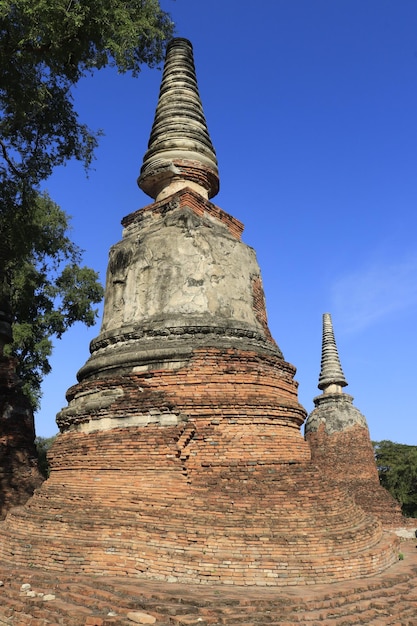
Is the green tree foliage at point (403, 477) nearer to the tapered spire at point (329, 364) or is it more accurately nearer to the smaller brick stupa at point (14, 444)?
the tapered spire at point (329, 364)

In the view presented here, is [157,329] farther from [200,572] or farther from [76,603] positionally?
[76,603]

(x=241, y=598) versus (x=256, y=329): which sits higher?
(x=256, y=329)

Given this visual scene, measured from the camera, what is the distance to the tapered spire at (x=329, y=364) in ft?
55.5

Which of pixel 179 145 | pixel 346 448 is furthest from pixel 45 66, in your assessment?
pixel 346 448

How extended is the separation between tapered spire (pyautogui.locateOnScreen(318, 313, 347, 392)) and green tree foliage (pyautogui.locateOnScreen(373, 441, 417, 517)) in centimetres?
1656

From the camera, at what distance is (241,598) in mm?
4348

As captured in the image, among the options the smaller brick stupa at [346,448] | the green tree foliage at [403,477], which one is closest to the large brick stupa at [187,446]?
the smaller brick stupa at [346,448]

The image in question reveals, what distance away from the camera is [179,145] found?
9.73 m

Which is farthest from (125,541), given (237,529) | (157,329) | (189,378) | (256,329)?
(256,329)

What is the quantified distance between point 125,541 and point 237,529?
3.97 ft

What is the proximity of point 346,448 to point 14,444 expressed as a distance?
9.44 metres

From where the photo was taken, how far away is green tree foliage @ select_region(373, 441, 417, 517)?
30.6 meters

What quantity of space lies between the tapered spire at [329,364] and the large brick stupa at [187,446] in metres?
9.04

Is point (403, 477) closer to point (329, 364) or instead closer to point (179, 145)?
point (329, 364)
